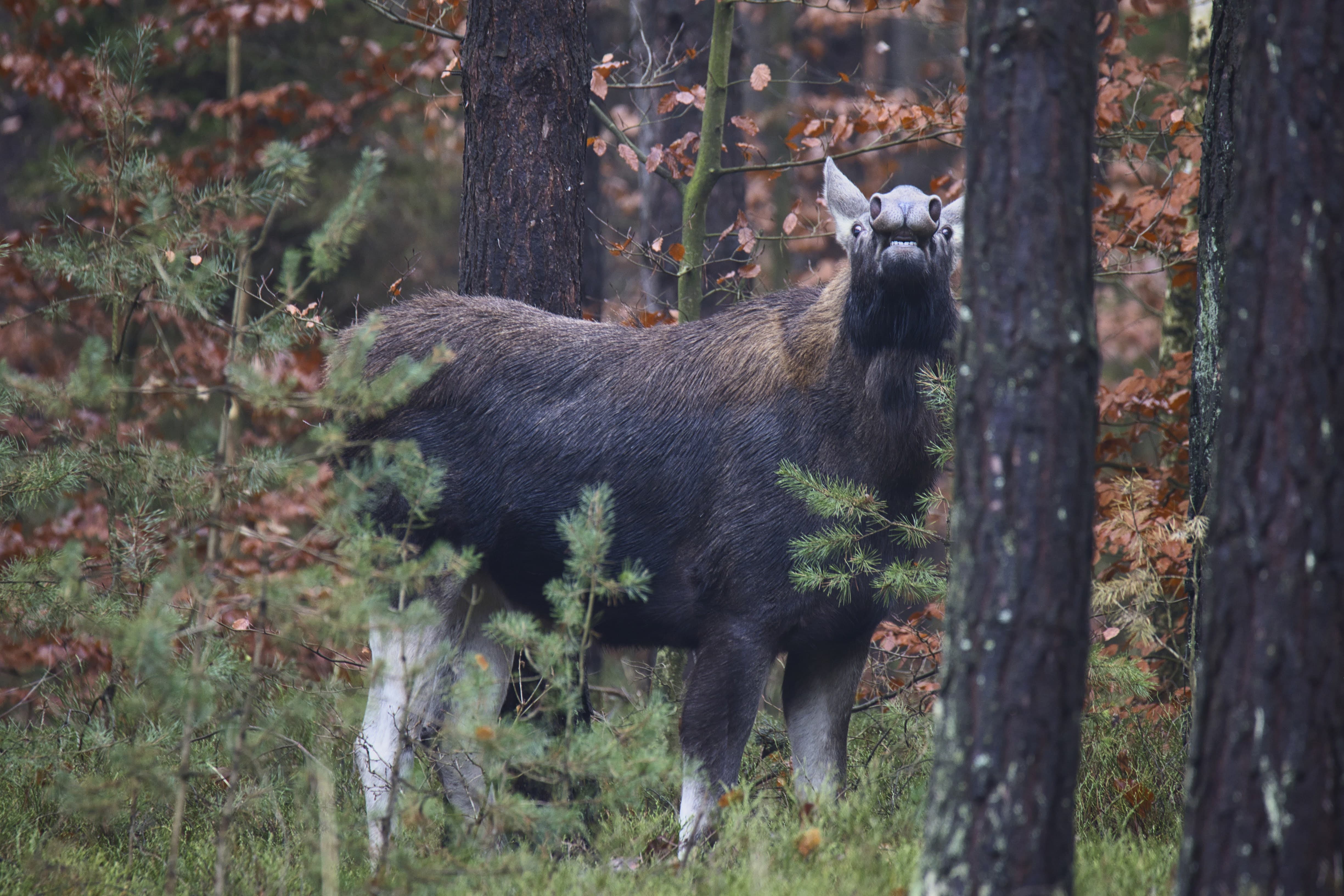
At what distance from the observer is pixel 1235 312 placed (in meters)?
3.22

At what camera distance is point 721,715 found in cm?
504

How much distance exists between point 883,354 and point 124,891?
11.3ft

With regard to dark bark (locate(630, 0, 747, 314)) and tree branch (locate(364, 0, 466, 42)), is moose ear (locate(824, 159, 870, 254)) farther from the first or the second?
dark bark (locate(630, 0, 747, 314))

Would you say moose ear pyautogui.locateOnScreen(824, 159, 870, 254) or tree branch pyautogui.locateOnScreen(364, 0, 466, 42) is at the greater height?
tree branch pyautogui.locateOnScreen(364, 0, 466, 42)

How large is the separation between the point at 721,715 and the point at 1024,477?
7.04 feet

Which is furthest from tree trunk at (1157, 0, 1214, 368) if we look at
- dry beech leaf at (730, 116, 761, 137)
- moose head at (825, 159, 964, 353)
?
moose head at (825, 159, 964, 353)

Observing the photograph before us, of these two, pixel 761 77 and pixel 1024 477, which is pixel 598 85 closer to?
pixel 761 77

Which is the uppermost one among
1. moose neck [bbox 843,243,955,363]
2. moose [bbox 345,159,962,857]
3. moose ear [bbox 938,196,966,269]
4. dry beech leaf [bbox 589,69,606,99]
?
dry beech leaf [bbox 589,69,606,99]

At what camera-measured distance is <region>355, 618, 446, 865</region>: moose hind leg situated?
4543 mm

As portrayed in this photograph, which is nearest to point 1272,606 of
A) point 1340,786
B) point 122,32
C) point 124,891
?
point 1340,786

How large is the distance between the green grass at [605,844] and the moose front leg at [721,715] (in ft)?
0.63

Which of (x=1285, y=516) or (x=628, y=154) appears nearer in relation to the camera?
(x=1285, y=516)

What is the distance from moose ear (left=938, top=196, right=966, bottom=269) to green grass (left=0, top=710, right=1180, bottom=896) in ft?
6.99

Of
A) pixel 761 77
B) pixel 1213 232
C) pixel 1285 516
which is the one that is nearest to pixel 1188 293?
pixel 1213 232
